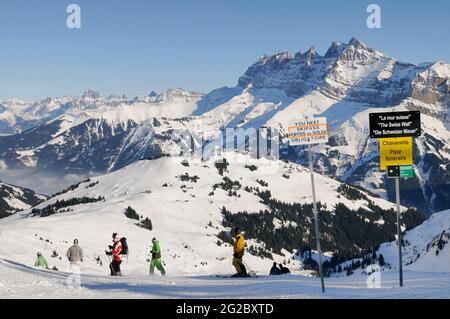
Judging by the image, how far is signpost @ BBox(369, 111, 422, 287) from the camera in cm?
2436

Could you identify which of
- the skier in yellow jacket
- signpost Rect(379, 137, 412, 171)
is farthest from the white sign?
the skier in yellow jacket

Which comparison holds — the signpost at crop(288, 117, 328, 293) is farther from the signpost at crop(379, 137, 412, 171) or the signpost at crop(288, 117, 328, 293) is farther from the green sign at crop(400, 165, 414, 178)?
the green sign at crop(400, 165, 414, 178)

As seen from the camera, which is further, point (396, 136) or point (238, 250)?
point (238, 250)

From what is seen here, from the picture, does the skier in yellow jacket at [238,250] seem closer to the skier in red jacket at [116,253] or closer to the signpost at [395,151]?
the skier in red jacket at [116,253]

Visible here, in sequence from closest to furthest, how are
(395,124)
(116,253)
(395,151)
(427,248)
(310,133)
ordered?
(310,133) → (395,124) → (395,151) → (116,253) → (427,248)

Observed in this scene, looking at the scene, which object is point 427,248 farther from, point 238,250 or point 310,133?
point 310,133

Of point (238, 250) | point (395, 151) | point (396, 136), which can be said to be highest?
point (396, 136)

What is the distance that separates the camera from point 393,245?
171m

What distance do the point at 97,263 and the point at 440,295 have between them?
235 ft

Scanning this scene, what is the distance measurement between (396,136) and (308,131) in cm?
386

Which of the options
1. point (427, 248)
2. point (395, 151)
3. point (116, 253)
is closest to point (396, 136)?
point (395, 151)

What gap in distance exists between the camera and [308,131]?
23.6 meters

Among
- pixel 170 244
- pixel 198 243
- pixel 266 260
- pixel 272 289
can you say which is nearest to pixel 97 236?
pixel 170 244

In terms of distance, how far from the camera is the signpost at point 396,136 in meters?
24.4
